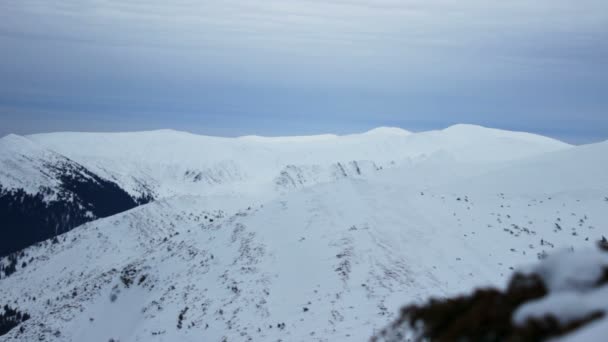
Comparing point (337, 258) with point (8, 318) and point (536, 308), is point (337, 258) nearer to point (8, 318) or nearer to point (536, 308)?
point (536, 308)

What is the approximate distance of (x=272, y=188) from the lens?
18275 centimetres

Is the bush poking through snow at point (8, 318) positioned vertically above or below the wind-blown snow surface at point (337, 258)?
below

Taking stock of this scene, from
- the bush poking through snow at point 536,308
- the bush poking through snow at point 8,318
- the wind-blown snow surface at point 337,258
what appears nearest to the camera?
the bush poking through snow at point 536,308

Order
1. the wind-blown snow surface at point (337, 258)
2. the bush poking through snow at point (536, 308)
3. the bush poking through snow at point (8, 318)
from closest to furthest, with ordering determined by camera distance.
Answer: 1. the bush poking through snow at point (536, 308)
2. the wind-blown snow surface at point (337, 258)
3. the bush poking through snow at point (8, 318)

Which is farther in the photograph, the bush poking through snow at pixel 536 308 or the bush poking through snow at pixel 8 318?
the bush poking through snow at pixel 8 318

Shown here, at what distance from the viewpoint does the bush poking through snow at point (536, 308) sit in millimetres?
5714

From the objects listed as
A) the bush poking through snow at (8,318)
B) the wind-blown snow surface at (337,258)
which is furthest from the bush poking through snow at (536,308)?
the bush poking through snow at (8,318)

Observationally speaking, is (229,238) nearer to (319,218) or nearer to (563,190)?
(319,218)

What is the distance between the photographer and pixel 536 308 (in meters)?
6.02

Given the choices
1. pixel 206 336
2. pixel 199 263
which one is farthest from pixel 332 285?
pixel 199 263

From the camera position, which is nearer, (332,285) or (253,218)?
(332,285)

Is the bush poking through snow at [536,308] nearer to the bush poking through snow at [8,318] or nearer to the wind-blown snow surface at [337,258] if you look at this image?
the wind-blown snow surface at [337,258]

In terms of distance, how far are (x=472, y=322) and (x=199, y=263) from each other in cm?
3133

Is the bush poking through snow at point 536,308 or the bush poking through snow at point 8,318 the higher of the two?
the bush poking through snow at point 536,308
